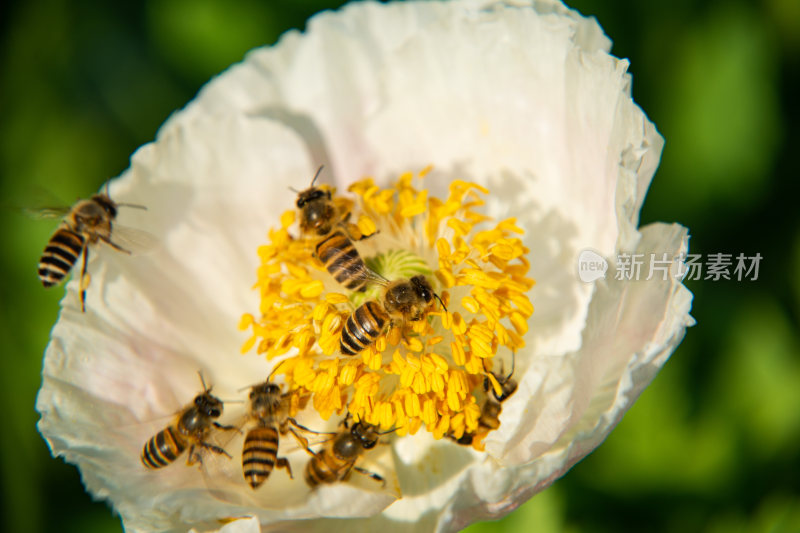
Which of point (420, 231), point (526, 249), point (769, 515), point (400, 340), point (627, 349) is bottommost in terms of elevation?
point (769, 515)

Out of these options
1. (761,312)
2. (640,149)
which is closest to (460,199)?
(640,149)

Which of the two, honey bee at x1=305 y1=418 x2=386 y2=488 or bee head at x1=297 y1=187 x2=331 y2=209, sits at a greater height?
bee head at x1=297 y1=187 x2=331 y2=209

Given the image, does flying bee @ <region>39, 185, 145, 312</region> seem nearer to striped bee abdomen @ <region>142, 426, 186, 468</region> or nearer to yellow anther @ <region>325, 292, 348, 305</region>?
striped bee abdomen @ <region>142, 426, 186, 468</region>

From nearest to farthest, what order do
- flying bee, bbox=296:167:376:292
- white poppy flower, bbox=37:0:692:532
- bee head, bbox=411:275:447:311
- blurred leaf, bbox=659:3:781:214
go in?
white poppy flower, bbox=37:0:692:532 → bee head, bbox=411:275:447:311 → flying bee, bbox=296:167:376:292 → blurred leaf, bbox=659:3:781:214

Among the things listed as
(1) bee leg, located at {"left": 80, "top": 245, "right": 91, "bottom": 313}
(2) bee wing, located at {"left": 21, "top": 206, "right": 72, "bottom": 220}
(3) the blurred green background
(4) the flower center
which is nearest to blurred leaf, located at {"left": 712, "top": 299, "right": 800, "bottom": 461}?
(3) the blurred green background

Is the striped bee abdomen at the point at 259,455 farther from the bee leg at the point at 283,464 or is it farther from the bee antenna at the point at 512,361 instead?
the bee antenna at the point at 512,361

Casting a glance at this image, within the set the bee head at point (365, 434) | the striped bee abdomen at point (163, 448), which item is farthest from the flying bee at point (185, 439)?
the bee head at point (365, 434)

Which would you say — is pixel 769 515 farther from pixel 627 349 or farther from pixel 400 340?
pixel 400 340
